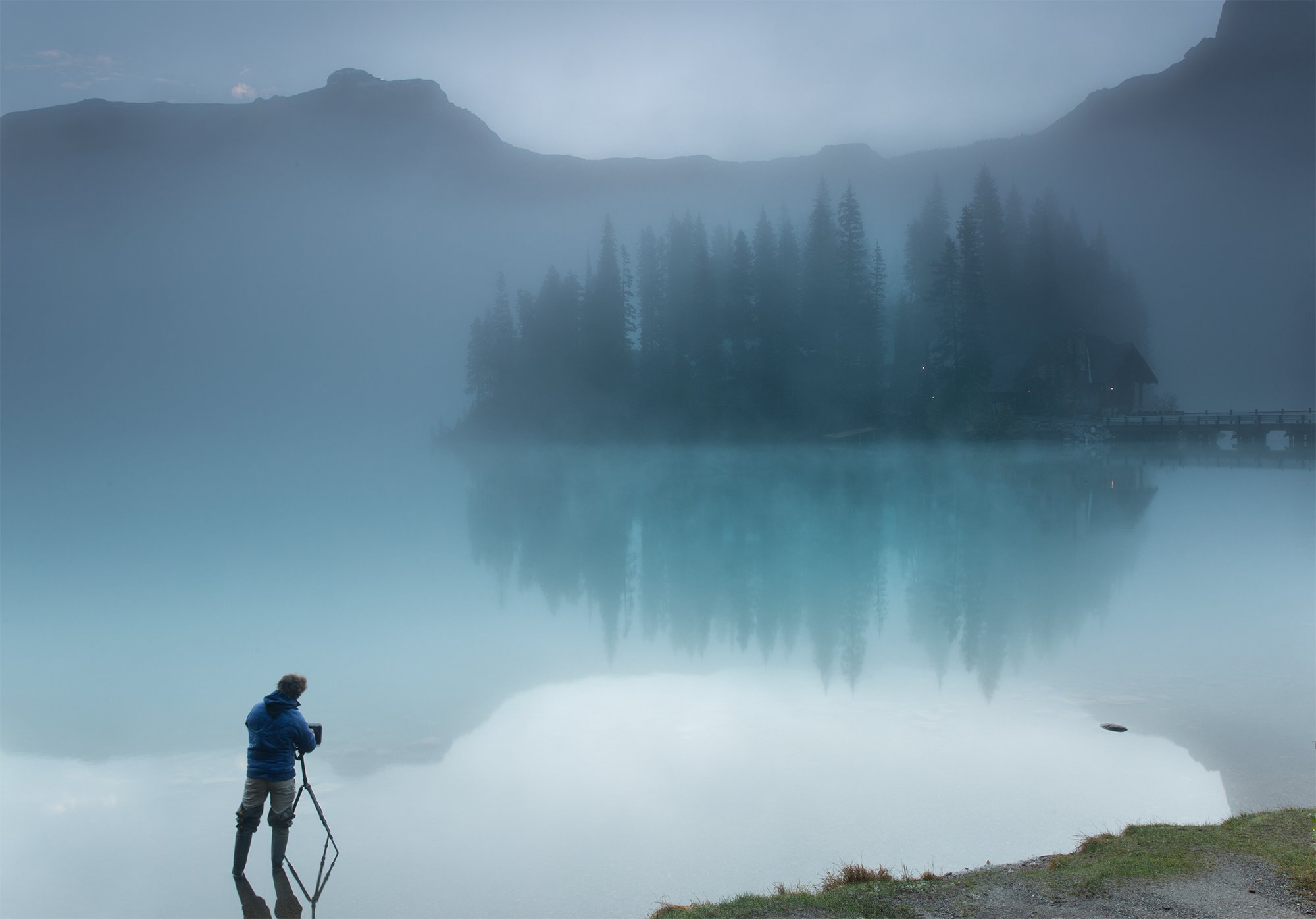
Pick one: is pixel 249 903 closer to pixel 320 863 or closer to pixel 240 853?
pixel 240 853

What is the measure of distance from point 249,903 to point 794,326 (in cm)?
7605

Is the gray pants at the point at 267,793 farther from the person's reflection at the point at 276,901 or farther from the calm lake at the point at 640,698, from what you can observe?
the calm lake at the point at 640,698

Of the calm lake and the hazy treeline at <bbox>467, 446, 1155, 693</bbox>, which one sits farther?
the hazy treeline at <bbox>467, 446, 1155, 693</bbox>

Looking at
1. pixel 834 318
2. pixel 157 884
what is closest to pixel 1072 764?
pixel 157 884

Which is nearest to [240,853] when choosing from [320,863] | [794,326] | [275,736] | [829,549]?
[320,863]

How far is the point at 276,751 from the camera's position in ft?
27.5

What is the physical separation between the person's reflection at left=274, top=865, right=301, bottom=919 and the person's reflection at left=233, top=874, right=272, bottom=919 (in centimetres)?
5

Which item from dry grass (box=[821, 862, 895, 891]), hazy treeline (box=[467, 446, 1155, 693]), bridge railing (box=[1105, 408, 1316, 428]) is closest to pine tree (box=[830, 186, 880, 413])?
hazy treeline (box=[467, 446, 1155, 693])

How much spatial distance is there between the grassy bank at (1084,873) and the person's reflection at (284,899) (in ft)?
11.9

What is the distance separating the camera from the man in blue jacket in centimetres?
831

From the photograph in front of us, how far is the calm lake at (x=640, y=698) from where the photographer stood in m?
9.59

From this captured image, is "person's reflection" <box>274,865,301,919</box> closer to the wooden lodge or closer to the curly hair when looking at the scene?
the curly hair

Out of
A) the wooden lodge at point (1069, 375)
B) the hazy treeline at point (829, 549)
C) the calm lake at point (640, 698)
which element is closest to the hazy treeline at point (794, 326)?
the wooden lodge at point (1069, 375)

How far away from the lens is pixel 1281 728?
42.6 ft
